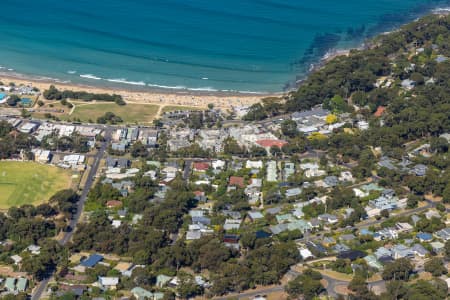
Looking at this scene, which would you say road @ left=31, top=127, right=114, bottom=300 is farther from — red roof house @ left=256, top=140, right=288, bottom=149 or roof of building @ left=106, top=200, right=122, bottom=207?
red roof house @ left=256, top=140, right=288, bottom=149

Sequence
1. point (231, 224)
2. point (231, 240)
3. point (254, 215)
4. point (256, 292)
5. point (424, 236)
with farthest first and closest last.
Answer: point (254, 215) < point (231, 224) < point (424, 236) < point (231, 240) < point (256, 292)

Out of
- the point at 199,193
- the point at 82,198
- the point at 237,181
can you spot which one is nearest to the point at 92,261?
the point at 82,198

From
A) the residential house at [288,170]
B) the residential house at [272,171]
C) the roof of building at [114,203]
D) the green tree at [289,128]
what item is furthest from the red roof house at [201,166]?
the green tree at [289,128]

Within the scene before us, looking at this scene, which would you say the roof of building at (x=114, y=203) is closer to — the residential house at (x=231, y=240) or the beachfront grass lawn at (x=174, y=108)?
the residential house at (x=231, y=240)

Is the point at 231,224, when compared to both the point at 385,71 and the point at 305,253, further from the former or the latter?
the point at 385,71

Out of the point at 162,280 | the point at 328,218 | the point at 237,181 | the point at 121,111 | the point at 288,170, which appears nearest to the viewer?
the point at 162,280

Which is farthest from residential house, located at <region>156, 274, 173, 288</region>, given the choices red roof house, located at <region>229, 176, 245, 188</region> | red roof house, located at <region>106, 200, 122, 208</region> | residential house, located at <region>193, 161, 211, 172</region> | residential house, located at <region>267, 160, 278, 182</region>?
residential house, located at <region>193, 161, 211, 172</region>
